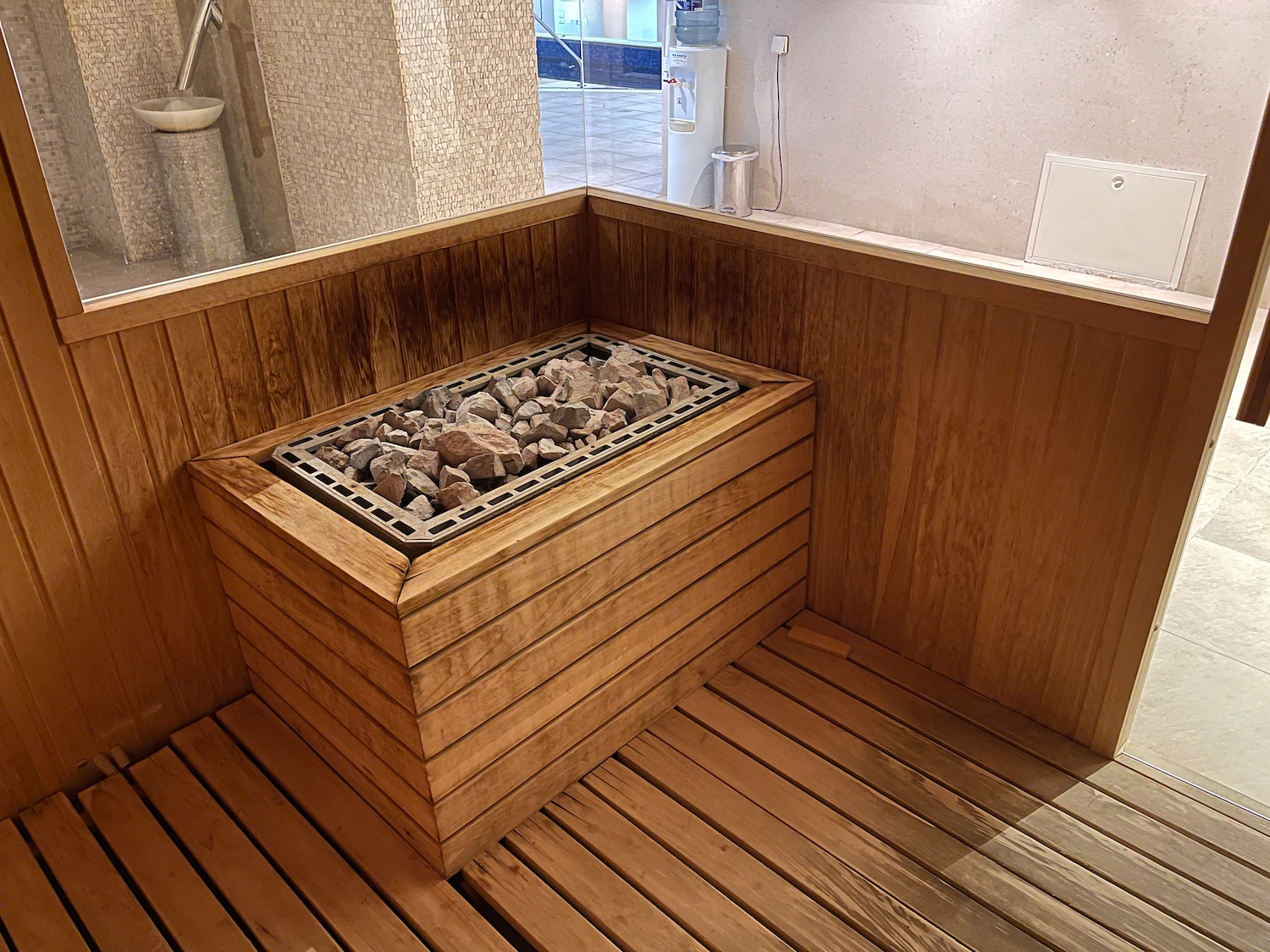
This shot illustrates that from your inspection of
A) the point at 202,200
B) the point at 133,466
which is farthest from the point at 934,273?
the point at 133,466

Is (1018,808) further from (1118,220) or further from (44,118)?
(44,118)

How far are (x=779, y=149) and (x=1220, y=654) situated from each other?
1459 mm

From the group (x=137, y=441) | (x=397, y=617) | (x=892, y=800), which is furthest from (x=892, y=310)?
(x=137, y=441)

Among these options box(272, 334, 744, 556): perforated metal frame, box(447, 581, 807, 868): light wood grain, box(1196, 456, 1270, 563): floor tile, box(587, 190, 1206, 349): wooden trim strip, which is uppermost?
box(587, 190, 1206, 349): wooden trim strip

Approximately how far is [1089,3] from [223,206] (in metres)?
1.91

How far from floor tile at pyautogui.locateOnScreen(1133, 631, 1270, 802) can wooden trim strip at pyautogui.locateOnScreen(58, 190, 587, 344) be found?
1.56 m

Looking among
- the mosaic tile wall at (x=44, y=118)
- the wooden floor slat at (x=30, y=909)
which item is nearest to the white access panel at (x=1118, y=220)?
the mosaic tile wall at (x=44, y=118)

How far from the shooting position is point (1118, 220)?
1523 millimetres

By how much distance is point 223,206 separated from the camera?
1.61 metres

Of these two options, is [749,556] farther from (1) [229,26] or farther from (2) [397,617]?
(1) [229,26]

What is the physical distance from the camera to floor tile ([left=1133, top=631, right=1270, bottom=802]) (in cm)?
167

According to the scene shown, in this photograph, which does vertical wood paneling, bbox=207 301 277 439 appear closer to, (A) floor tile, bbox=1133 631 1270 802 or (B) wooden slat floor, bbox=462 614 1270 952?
(B) wooden slat floor, bbox=462 614 1270 952

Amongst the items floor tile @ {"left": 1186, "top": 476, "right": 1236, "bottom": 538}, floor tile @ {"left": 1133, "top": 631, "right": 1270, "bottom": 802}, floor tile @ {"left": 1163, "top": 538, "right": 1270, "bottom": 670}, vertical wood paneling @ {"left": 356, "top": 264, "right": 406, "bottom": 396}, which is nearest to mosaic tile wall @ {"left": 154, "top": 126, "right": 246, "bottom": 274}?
vertical wood paneling @ {"left": 356, "top": 264, "right": 406, "bottom": 396}

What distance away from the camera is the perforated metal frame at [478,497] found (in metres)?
1.40
